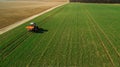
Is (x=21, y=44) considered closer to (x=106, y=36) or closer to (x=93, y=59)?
(x=93, y=59)

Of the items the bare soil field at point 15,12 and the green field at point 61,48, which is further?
the bare soil field at point 15,12

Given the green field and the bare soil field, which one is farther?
the bare soil field

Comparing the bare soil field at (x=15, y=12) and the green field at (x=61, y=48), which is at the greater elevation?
the green field at (x=61, y=48)

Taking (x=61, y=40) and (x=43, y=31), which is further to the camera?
(x=43, y=31)

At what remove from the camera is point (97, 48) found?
14930mm

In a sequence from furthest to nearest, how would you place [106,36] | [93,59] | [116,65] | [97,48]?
[106,36], [97,48], [93,59], [116,65]

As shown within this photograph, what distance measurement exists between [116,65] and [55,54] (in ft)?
15.4

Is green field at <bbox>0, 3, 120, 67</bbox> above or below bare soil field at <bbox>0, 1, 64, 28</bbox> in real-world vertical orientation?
above

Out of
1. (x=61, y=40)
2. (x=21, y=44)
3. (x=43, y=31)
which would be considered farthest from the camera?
(x=43, y=31)

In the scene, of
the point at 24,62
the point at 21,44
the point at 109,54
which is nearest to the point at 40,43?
the point at 21,44

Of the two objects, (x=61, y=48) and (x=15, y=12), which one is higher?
(x=61, y=48)

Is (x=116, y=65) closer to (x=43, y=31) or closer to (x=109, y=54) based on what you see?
(x=109, y=54)

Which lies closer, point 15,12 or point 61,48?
point 61,48

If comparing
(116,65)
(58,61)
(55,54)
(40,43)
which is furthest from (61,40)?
(116,65)
